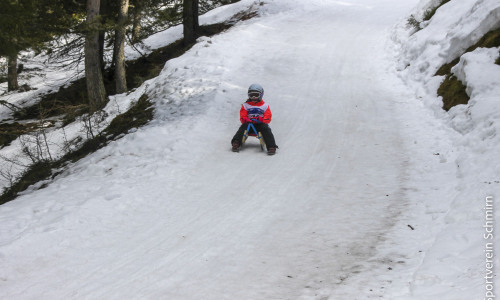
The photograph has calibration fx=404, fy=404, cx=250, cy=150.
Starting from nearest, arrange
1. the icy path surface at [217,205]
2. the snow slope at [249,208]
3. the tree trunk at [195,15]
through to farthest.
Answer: the snow slope at [249,208], the icy path surface at [217,205], the tree trunk at [195,15]

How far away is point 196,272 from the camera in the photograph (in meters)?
4.43

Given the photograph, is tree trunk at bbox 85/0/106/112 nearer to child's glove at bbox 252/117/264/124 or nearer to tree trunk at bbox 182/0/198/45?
child's glove at bbox 252/117/264/124

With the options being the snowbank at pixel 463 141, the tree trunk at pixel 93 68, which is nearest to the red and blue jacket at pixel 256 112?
the snowbank at pixel 463 141

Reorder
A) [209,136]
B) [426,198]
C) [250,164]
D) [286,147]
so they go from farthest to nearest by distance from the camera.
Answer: [209,136] → [286,147] → [250,164] → [426,198]

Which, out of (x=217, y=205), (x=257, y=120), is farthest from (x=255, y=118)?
(x=217, y=205)

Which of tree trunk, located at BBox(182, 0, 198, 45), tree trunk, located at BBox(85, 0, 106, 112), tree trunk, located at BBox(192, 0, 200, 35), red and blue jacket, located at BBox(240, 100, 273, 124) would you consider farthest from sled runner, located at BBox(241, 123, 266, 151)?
tree trunk, located at BBox(192, 0, 200, 35)

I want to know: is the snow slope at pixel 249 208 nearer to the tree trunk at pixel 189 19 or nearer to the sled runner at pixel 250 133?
the sled runner at pixel 250 133

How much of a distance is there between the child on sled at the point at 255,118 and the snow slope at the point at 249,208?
34 cm

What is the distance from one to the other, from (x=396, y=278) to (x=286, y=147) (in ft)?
15.4

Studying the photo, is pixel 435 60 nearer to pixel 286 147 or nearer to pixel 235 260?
pixel 286 147

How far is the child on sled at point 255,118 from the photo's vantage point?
8.30m

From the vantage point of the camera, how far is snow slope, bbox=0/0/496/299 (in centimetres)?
422

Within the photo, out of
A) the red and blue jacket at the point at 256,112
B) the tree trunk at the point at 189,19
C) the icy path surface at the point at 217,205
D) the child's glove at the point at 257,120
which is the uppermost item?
the tree trunk at the point at 189,19

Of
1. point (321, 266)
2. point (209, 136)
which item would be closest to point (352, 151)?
point (209, 136)
